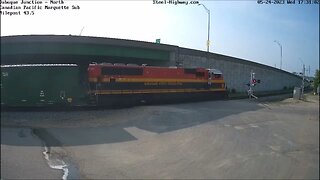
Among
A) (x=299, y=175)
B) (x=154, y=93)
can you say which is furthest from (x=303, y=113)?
(x=154, y=93)

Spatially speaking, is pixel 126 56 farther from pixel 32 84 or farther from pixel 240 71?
pixel 32 84

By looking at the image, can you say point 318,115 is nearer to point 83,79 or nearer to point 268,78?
point 268,78

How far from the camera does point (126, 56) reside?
4074 mm

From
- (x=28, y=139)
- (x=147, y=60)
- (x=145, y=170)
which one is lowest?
(x=145, y=170)

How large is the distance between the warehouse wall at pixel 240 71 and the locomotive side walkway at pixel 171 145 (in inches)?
11.7

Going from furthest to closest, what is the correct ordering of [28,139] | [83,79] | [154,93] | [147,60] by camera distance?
[154,93], [147,60], [83,79], [28,139]

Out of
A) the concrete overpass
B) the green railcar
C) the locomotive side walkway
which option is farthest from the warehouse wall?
the green railcar

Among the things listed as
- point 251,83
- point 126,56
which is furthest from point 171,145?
point 126,56

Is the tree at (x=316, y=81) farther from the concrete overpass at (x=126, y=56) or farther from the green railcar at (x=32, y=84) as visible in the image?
the green railcar at (x=32, y=84)

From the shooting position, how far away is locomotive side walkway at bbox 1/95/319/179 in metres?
1.74

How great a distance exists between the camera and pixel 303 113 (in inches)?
64.2

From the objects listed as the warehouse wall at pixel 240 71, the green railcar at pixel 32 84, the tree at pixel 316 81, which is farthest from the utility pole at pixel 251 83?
the green railcar at pixel 32 84

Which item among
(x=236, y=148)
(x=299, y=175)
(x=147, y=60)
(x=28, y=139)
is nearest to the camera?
(x=299, y=175)

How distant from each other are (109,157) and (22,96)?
1435mm
